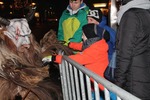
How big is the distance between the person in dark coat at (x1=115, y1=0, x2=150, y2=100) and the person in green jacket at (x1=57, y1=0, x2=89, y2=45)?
169 cm

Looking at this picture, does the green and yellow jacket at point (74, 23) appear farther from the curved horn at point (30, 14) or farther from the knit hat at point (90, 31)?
the knit hat at point (90, 31)

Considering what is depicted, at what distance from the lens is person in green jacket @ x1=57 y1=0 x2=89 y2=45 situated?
4.21 meters

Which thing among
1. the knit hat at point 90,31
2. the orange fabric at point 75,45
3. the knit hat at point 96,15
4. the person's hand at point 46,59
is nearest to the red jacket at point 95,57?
the knit hat at point 90,31

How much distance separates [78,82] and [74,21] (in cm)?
165

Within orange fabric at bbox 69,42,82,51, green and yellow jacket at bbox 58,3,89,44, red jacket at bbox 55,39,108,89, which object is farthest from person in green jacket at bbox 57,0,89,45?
red jacket at bbox 55,39,108,89

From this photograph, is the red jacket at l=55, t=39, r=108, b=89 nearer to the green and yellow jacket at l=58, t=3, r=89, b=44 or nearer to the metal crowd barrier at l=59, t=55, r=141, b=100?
the metal crowd barrier at l=59, t=55, r=141, b=100

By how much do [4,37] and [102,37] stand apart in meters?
1.33

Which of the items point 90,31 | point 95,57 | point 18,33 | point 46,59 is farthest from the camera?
point 18,33

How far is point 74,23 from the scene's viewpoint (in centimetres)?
423

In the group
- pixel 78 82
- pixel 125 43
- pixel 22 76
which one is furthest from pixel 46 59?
pixel 125 43

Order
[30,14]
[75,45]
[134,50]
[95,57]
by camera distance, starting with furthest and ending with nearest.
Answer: [30,14]
[75,45]
[95,57]
[134,50]

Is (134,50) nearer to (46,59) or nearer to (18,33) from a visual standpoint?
(46,59)

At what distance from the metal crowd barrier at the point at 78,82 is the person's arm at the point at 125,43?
1.05 feet

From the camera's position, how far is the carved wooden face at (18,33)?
3602 millimetres
